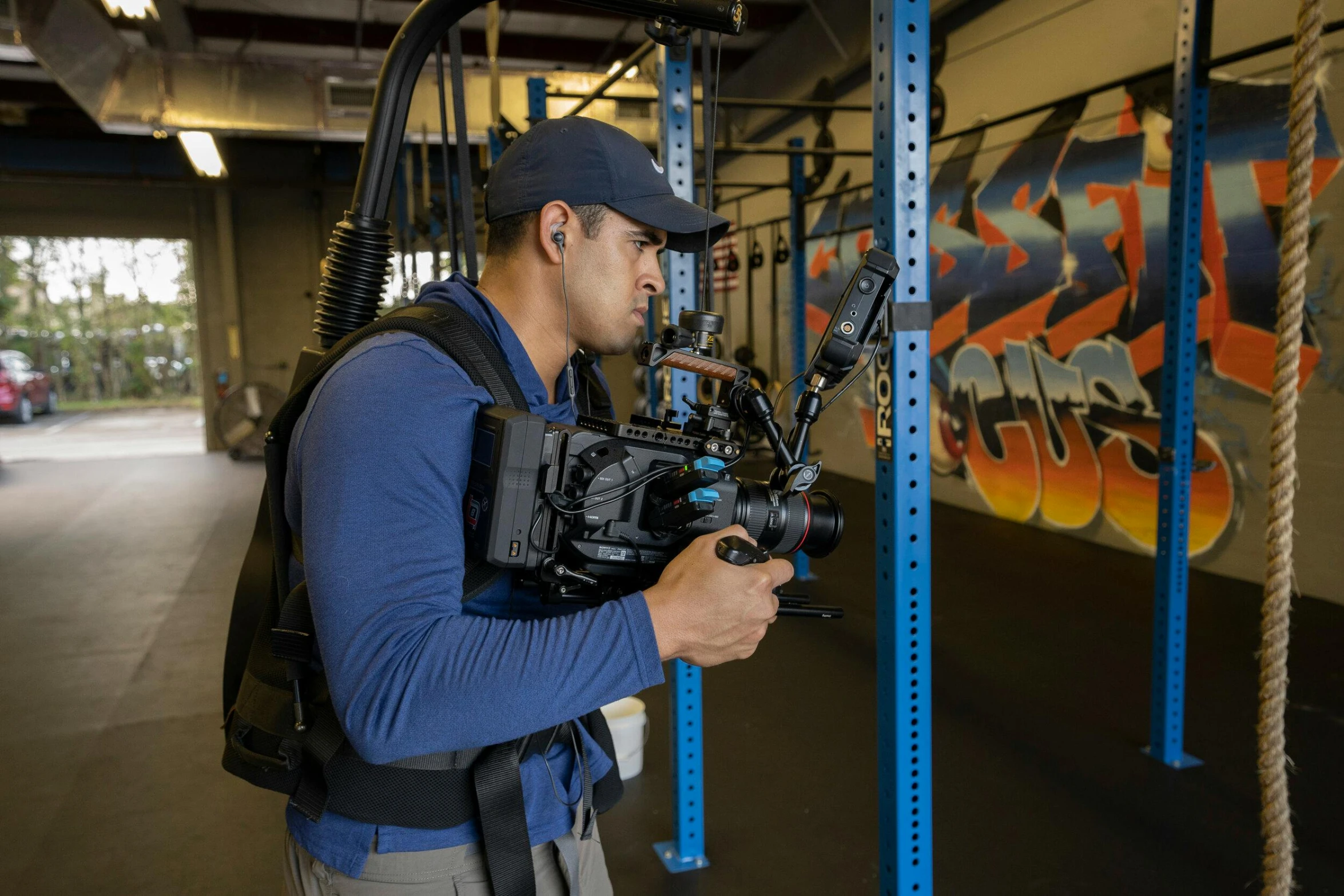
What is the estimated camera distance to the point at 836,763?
2514 mm

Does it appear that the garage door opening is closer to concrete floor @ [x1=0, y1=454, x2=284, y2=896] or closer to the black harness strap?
concrete floor @ [x1=0, y1=454, x2=284, y2=896]

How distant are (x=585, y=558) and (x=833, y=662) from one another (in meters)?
2.66

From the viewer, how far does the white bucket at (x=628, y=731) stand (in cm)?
237

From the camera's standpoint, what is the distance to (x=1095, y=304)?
4.74m

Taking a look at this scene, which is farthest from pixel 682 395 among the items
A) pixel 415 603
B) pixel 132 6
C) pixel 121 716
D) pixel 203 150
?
pixel 203 150

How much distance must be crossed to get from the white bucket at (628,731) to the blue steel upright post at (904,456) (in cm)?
127

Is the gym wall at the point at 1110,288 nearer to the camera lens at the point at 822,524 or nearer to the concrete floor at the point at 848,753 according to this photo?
the concrete floor at the point at 848,753

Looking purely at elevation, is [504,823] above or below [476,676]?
below

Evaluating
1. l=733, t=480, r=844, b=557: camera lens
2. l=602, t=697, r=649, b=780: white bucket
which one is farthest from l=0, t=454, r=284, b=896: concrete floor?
l=733, t=480, r=844, b=557: camera lens

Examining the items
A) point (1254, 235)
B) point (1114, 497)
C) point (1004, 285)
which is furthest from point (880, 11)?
point (1004, 285)

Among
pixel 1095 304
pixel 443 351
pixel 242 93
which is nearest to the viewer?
pixel 443 351

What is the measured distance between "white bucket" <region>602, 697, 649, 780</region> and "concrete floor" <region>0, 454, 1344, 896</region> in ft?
0.23

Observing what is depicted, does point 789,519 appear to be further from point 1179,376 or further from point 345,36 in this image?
point 345,36

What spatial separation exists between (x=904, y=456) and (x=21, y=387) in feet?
50.9
